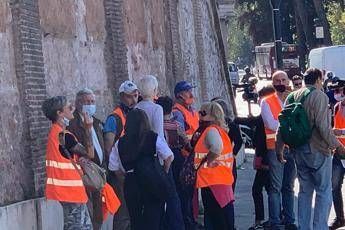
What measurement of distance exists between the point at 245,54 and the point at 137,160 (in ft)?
428

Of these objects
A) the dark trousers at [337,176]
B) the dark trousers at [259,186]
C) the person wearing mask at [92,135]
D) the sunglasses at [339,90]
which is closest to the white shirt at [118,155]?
the person wearing mask at [92,135]

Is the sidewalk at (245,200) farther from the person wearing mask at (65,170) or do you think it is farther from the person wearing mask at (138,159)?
the person wearing mask at (65,170)

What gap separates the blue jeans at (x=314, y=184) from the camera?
36.4ft

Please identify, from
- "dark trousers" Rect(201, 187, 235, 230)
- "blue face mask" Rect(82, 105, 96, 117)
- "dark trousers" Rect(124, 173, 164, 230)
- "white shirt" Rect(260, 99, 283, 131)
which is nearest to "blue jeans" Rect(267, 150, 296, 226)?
"white shirt" Rect(260, 99, 283, 131)

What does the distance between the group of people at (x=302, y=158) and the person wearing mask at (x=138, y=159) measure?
1.71m

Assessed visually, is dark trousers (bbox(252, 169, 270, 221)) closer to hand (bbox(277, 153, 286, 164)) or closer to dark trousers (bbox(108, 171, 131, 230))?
hand (bbox(277, 153, 286, 164))

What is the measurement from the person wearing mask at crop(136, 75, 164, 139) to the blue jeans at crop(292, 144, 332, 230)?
1674mm

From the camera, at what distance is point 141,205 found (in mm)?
10219

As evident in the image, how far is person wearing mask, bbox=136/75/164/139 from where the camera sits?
10.5m

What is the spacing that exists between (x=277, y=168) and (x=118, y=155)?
110 inches

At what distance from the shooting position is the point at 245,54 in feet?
459

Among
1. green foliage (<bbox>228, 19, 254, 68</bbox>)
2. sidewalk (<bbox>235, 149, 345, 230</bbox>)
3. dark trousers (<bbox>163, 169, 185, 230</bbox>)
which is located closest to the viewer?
dark trousers (<bbox>163, 169, 185, 230</bbox>)

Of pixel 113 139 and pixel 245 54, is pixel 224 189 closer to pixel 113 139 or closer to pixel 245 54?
pixel 113 139

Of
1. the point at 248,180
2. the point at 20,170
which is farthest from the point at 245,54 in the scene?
the point at 20,170
